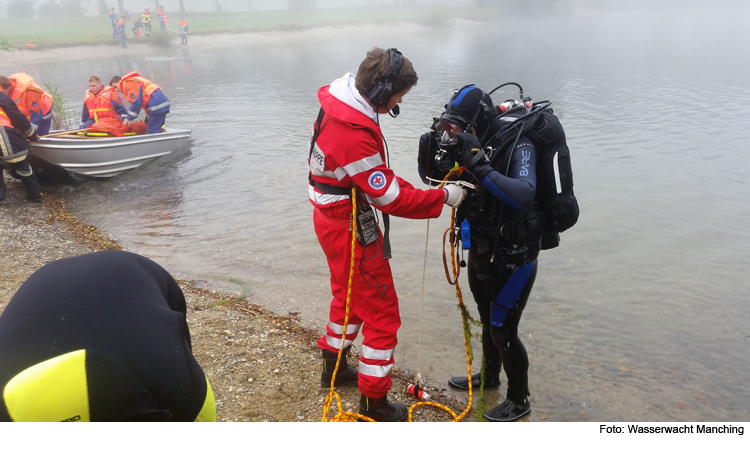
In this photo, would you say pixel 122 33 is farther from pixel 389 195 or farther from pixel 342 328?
pixel 389 195

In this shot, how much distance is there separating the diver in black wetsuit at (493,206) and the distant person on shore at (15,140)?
7.00 meters

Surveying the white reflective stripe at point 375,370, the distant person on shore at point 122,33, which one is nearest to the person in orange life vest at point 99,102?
the white reflective stripe at point 375,370

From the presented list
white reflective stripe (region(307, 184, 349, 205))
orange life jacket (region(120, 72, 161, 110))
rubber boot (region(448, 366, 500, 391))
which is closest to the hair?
white reflective stripe (region(307, 184, 349, 205))

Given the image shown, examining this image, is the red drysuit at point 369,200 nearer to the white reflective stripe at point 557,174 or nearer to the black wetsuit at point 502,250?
the black wetsuit at point 502,250

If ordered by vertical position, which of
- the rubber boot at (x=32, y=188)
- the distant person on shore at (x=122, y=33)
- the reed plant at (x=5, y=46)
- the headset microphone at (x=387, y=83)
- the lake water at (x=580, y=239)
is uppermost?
the distant person on shore at (x=122, y=33)

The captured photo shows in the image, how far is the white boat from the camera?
8.16 m

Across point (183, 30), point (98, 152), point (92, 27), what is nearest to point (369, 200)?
point (98, 152)

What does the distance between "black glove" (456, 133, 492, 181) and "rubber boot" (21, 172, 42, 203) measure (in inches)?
303

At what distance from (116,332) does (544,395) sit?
328 centimetres

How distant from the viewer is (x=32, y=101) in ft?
27.0

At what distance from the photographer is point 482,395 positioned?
3.54m

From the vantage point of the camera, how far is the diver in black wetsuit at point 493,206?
8.54 feet

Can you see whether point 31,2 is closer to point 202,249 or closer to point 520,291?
point 202,249

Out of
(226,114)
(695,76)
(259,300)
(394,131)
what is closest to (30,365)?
(259,300)
